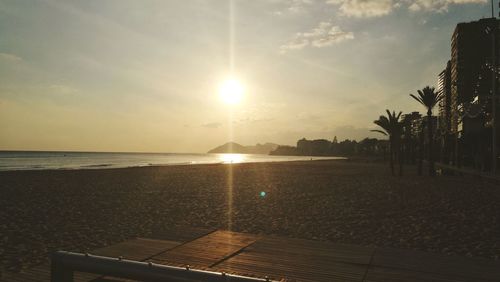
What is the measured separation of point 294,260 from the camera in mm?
5922

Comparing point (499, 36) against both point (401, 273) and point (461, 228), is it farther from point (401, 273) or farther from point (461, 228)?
point (401, 273)

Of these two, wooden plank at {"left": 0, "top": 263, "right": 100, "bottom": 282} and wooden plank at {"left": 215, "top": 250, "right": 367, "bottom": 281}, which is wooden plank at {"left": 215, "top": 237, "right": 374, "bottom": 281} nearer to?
wooden plank at {"left": 215, "top": 250, "right": 367, "bottom": 281}

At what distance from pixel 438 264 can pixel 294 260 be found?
2208 millimetres

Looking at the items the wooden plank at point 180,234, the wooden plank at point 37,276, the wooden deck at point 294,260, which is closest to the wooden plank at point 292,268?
the wooden deck at point 294,260

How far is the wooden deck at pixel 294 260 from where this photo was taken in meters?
5.16

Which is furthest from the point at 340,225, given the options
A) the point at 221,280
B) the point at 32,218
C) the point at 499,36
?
the point at 499,36

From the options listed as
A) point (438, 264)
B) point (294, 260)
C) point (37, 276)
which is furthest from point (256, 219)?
point (37, 276)

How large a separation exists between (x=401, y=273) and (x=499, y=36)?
54720 mm

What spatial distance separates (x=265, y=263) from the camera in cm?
576

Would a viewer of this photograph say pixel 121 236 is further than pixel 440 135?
No

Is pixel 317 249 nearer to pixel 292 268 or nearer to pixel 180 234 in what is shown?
pixel 292 268

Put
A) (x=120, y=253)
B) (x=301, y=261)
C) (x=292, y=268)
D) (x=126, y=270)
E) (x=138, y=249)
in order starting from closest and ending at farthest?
(x=126, y=270) < (x=292, y=268) < (x=301, y=261) < (x=120, y=253) < (x=138, y=249)

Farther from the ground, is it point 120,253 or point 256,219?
point 120,253

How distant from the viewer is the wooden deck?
16.9 feet
